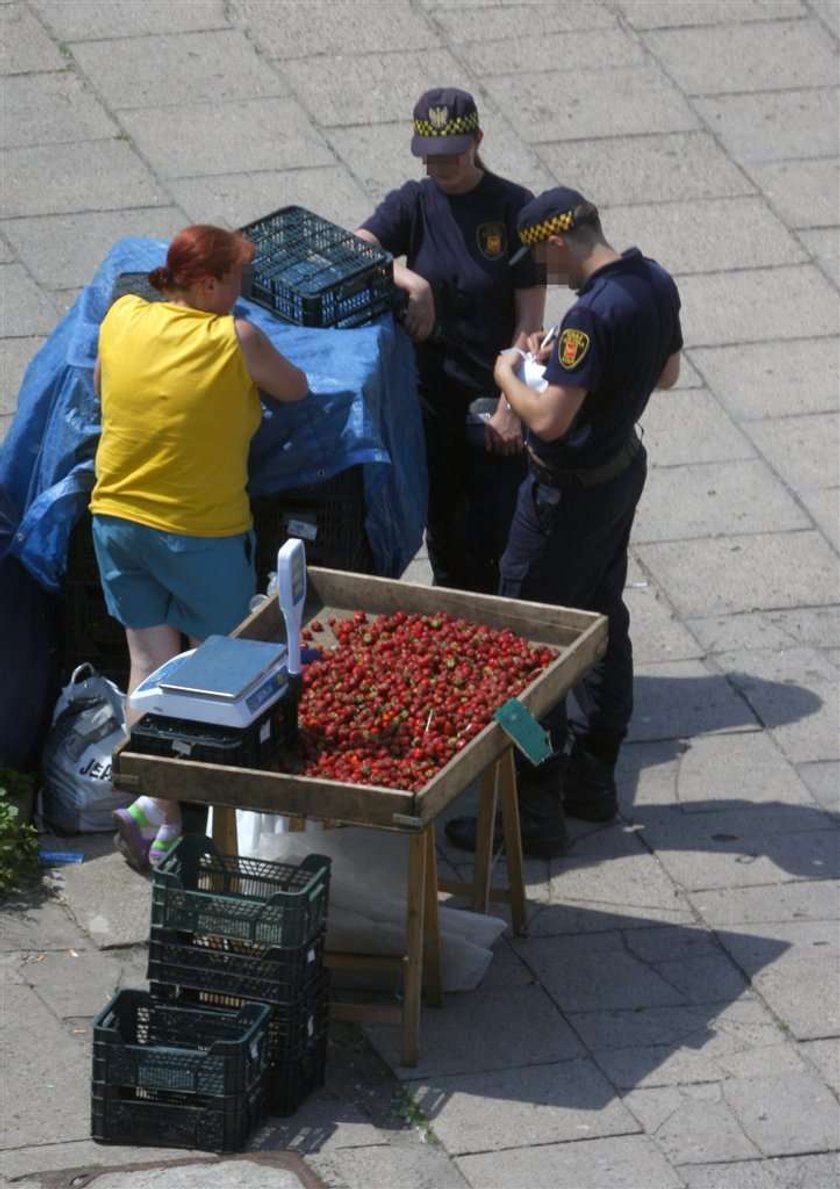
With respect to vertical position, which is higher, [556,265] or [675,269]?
[556,265]

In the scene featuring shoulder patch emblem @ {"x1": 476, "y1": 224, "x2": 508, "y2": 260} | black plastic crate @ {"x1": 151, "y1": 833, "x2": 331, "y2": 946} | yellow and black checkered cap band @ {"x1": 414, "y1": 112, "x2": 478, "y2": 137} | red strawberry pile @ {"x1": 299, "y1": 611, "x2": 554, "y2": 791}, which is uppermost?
yellow and black checkered cap band @ {"x1": 414, "y1": 112, "x2": 478, "y2": 137}

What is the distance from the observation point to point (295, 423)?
22.8ft

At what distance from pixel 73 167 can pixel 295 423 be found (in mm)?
3977

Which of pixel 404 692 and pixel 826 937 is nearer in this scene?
pixel 404 692

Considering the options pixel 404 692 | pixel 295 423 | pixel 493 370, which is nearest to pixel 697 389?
pixel 493 370

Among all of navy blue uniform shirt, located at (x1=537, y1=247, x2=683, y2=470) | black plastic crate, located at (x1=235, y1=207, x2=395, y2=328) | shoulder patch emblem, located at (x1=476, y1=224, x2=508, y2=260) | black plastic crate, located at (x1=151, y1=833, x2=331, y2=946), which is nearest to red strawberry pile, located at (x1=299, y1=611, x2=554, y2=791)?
black plastic crate, located at (x1=151, y1=833, x2=331, y2=946)

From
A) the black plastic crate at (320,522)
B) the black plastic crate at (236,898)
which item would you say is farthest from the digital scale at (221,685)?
the black plastic crate at (320,522)

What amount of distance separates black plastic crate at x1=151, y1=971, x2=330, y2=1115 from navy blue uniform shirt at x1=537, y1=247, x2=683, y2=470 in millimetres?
1837

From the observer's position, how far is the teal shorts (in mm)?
6582

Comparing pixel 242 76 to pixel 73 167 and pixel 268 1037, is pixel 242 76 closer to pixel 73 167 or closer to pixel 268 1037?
pixel 73 167

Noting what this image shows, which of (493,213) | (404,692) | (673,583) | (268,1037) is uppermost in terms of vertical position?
(493,213)

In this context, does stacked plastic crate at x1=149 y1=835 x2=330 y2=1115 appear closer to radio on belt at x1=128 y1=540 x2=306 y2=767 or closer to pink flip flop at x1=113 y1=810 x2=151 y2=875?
radio on belt at x1=128 y1=540 x2=306 y2=767

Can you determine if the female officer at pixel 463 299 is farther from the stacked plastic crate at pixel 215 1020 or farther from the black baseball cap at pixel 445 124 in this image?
the stacked plastic crate at pixel 215 1020

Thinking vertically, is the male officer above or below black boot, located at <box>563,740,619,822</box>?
above
